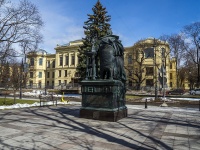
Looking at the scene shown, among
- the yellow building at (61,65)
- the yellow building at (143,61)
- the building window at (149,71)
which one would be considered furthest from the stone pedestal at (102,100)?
the yellow building at (61,65)

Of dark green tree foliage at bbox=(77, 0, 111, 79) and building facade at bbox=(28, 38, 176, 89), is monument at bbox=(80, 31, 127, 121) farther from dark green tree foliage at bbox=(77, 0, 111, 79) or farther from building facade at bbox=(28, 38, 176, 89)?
building facade at bbox=(28, 38, 176, 89)

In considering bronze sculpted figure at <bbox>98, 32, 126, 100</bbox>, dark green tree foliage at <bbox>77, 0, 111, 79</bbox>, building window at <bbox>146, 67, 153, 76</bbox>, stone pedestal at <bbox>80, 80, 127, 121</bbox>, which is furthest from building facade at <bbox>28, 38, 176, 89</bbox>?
stone pedestal at <bbox>80, 80, 127, 121</bbox>

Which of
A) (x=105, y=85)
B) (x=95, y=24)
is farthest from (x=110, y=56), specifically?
(x=95, y=24)

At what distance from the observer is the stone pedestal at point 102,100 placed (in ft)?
31.5

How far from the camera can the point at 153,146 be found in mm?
5582

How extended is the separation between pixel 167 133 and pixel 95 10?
31.5m

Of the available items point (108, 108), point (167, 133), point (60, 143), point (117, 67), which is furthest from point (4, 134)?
point (117, 67)

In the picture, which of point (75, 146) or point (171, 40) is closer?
point (75, 146)

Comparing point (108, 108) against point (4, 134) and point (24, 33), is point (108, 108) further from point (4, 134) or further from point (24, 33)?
point (24, 33)

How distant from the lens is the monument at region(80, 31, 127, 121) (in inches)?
380

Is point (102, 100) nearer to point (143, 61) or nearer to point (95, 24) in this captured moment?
point (95, 24)

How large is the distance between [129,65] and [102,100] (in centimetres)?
4679

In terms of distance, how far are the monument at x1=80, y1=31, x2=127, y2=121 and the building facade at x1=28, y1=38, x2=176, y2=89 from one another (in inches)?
1491

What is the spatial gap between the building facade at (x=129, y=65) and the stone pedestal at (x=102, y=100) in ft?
128
